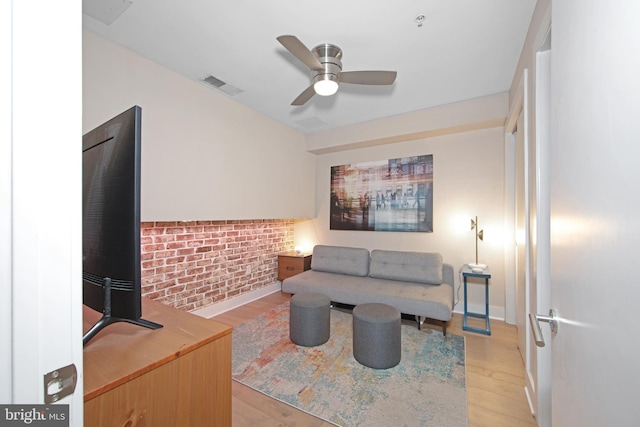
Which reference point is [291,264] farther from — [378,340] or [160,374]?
[160,374]

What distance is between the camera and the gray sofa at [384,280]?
2731mm

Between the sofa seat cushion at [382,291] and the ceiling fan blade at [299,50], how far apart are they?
96.0 inches

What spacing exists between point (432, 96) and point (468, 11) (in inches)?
49.4

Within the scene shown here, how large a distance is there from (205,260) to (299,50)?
2591 mm

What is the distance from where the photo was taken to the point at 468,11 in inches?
66.6

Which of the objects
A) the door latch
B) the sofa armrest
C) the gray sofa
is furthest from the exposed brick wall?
the door latch

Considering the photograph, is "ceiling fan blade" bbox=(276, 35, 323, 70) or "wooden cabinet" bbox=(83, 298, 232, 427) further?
"ceiling fan blade" bbox=(276, 35, 323, 70)

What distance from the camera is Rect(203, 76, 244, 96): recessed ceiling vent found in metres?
2.60

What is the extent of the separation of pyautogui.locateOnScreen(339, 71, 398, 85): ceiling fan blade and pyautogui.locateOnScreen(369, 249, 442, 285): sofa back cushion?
7.44 ft

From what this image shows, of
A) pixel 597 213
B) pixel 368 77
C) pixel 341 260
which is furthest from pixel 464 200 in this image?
pixel 597 213

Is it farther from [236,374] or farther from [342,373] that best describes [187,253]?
[342,373]

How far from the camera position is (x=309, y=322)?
96.7 inches

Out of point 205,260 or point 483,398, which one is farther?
point 205,260

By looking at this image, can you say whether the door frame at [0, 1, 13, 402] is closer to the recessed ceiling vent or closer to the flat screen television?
the flat screen television
